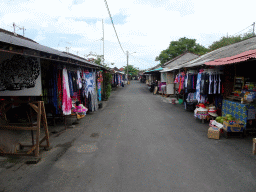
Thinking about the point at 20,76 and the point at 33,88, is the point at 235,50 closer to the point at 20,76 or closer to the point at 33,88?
the point at 33,88

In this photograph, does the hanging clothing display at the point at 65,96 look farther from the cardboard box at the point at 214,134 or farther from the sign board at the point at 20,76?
the cardboard box at the point at 214,134

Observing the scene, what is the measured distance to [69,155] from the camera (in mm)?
5113

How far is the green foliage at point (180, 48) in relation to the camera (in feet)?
139

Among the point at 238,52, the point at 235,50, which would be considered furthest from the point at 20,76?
the point at 235,50

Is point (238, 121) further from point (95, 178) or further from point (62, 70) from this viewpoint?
point (62, 70)

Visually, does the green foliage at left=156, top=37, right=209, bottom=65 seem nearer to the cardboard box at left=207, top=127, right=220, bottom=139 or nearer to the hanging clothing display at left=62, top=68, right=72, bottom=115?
the cardboard box at left=207, top=127, right=220, bottom=139

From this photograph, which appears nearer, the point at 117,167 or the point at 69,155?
the point at 117,167

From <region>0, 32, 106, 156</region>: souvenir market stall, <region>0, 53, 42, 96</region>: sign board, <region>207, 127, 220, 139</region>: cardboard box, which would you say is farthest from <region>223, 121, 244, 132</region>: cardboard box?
<region>0, 53, 42, 96</region>: sign board

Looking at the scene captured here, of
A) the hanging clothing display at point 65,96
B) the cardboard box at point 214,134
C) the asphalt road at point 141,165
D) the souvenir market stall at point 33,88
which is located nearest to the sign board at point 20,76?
the souvenir market stall at point 33,88

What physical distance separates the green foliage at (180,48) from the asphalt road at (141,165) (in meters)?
39.1

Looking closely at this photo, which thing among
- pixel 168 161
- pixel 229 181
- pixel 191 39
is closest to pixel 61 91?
pixel 168 161

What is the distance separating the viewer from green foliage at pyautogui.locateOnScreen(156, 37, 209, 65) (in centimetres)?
4225

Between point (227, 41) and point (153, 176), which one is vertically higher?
point (227, 41)

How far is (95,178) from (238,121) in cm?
563
